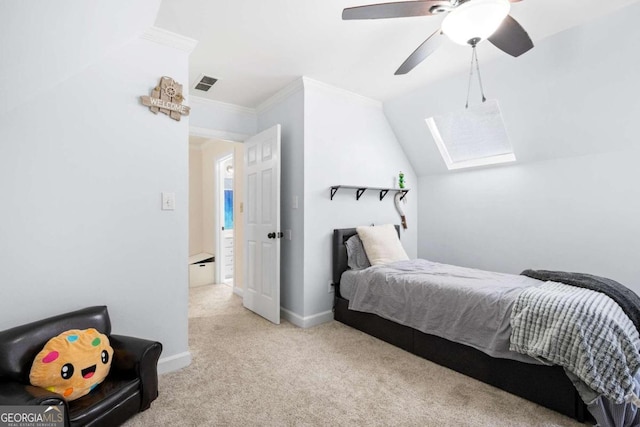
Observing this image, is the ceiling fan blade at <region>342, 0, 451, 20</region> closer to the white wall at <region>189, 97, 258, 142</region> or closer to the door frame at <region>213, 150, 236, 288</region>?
the white wall at <region>189, 97, 258, 142</region>

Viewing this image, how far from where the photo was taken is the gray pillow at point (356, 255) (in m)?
3.28

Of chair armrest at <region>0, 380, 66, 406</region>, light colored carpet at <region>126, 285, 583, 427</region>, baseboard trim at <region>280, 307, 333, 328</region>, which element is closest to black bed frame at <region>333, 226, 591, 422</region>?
light colored carpet at <region>126, 285, 583, 427</region>

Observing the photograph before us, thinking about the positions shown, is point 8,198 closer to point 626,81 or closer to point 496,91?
point 496,91

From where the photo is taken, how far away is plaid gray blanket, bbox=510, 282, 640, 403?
155cm

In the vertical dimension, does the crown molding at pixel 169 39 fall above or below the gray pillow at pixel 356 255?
above

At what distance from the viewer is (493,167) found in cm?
355

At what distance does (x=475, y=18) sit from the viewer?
1482mm

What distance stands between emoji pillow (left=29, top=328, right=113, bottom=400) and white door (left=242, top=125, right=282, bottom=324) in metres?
1.74

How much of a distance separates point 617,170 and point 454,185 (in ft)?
5.02

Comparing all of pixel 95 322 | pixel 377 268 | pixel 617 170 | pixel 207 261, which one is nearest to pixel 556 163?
pixel 617 170

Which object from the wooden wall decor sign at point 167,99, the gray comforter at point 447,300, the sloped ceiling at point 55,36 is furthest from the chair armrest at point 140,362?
the gray comforter at point 447,300

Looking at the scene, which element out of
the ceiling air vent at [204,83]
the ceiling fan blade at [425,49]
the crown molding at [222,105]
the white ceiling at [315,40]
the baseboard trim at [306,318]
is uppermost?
the white ceiling at [315,40]

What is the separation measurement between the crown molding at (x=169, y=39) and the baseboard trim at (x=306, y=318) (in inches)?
102

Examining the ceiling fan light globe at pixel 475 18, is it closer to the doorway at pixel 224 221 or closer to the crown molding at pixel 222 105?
the crown molding at pixel 222 105
